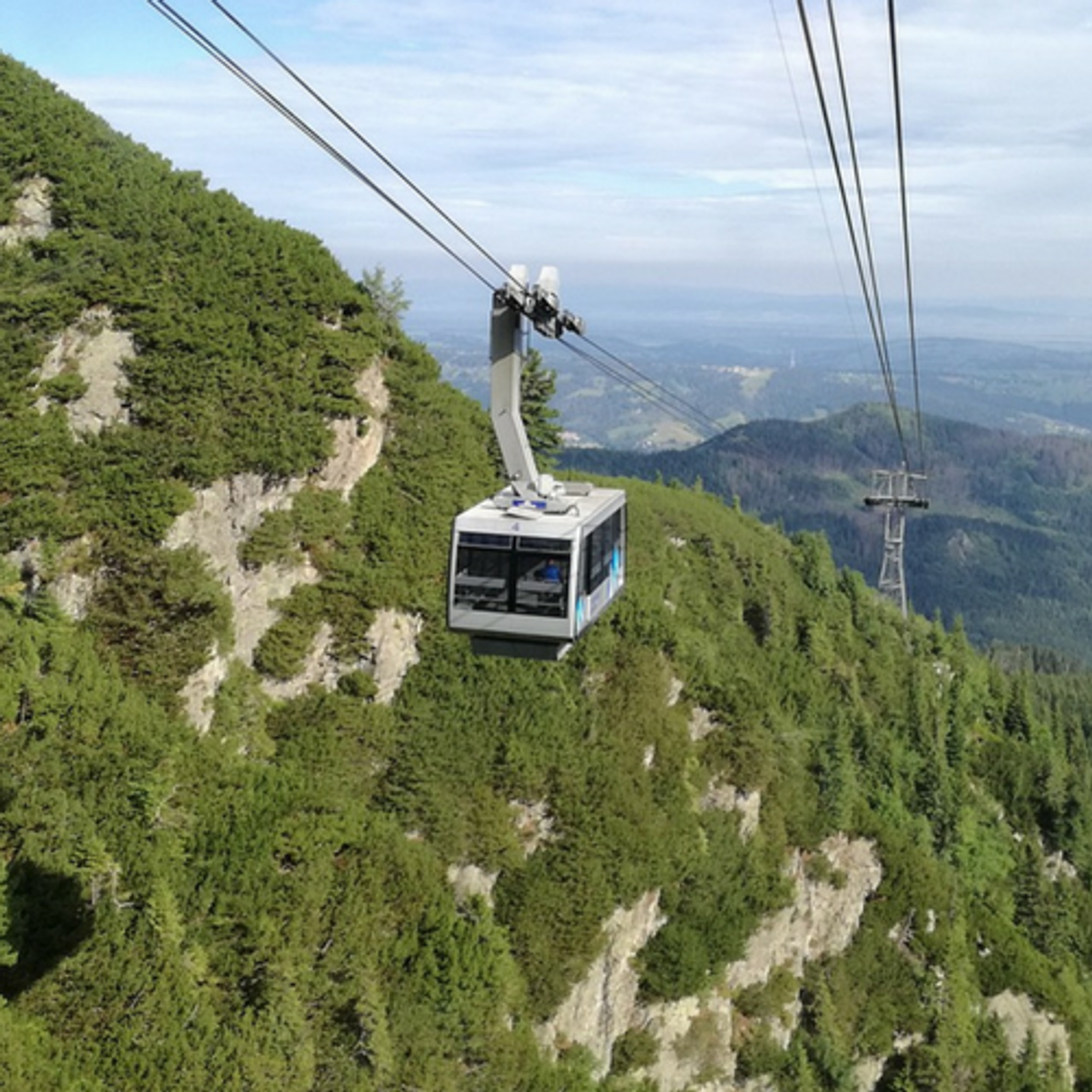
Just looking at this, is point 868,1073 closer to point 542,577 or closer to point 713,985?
point 713,985

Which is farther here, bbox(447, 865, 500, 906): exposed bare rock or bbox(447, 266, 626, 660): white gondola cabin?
bbox(447, 865, 500, 906): exposed bare rock

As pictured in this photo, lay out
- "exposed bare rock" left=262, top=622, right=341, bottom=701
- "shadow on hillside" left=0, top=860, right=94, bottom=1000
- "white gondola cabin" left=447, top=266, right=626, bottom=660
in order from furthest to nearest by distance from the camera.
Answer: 1. "exposed bare rock" left=262, top=622, right=341, bottom=701
2. "shadow on hillside" left=0, top=860, right=94, bottom=1000
3. "white gondola cabin" left=447, top=266, right=626, bottom=660

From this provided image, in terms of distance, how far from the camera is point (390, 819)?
4503 centimetres

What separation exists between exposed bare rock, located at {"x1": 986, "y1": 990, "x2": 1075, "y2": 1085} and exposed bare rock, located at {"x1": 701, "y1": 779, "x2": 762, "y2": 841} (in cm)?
2763

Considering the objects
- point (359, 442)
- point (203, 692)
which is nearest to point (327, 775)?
point (203, 692)

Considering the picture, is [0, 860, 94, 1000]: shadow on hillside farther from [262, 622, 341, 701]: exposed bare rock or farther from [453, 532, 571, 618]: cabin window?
[453, 532, 571, 618]: cabin window

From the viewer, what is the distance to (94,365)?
1825 inches

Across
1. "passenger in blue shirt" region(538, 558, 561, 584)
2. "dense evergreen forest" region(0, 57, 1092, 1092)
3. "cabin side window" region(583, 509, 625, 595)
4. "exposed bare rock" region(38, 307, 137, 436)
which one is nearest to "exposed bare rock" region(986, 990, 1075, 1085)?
"dense evergreen forest" region(0, 57, 1092, 1092)

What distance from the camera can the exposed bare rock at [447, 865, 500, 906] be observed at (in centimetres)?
4631

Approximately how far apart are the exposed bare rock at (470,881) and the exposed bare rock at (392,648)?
8.50m

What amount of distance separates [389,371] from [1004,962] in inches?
2400

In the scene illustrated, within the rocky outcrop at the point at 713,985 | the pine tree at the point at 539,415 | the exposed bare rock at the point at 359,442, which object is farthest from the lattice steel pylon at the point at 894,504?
the exposed bare rock at the point at 359,442

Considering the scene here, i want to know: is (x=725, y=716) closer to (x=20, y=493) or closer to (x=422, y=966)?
(x=422, y=966)

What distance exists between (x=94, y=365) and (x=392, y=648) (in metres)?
18.4
